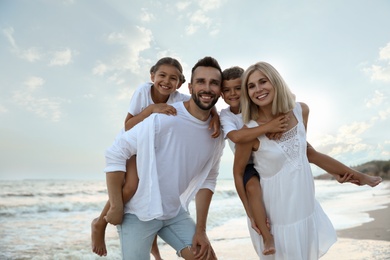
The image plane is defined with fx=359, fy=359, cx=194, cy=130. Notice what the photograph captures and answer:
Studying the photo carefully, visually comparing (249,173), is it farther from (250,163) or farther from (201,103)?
(201,103)

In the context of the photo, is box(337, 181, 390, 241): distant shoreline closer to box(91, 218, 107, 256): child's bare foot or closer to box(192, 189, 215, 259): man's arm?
box(192, 189, 215, 259): man's arm

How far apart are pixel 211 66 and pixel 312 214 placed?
67.6 inches

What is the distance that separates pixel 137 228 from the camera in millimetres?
3402

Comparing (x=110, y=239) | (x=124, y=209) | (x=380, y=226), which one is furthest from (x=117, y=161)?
(x=380, y=226)

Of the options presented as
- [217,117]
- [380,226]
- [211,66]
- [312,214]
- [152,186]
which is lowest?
[380,226]

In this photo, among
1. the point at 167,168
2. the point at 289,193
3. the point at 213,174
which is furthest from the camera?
the point at 213,174

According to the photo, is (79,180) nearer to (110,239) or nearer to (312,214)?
(110,239)

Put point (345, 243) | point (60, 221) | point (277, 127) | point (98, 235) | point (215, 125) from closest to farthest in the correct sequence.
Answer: point (277, 127)
point (215, 125)
point (98, 235)
point (345, 243)
point (60, 221)

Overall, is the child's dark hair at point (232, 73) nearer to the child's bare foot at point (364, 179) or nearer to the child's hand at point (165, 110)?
the child's hand at point (165, 110)

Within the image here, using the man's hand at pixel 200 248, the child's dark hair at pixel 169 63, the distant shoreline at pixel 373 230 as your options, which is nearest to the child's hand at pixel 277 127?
the man's hand at pixel 200 248

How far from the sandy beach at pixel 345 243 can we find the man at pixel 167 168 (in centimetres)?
319

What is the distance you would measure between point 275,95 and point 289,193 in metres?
0.88

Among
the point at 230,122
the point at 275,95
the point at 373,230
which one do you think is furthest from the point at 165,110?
the point at 373,230

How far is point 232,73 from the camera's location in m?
3.72
